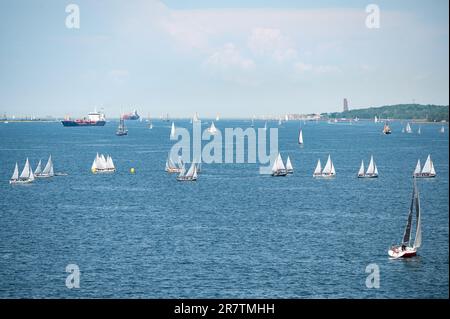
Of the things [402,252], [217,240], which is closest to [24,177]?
[217,240]

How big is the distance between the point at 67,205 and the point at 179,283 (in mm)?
63580

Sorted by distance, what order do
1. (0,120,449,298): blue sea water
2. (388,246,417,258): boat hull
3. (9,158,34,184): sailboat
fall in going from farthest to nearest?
(9,158,34,184): sailboat
(388,246,417,258): boat hull
(0,120,449,298): blue sea water

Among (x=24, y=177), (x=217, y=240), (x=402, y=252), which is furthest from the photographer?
(x=24, y=177)

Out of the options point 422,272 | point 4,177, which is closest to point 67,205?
point 4,177

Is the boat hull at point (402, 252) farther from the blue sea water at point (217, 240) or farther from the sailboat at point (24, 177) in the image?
the sailboat at point (24, 177)

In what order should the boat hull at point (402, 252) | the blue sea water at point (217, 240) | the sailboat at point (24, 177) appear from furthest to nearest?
the sailboat at point (24, 177), the boat hull at point (402, 252), the blue sea water at point (217, 240)

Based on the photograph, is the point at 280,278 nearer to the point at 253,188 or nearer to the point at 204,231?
the point at 204,231

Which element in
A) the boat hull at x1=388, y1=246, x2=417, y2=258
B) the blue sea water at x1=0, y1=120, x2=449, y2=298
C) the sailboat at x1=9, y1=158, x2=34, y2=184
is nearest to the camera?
the blue sea water at x1=0, y1=120, x2=449, y2=298

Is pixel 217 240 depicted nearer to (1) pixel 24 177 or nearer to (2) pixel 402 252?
(2) pixel 402 252

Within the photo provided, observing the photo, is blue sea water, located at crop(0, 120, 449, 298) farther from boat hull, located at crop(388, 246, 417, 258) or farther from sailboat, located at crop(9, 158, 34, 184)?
sailboat, located at crop(9, 158, 34, 184)

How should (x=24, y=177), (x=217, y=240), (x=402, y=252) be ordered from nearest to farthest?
(x=402, y=252)
(x=217, y=240)
(x=24, y=177)

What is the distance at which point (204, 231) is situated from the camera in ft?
358

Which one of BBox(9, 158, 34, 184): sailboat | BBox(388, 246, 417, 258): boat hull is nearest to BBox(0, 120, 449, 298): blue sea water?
BBox(388, 246, 417, 258): boat hull

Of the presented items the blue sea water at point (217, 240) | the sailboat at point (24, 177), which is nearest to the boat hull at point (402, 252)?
the blue sea water at point (217, 240)
